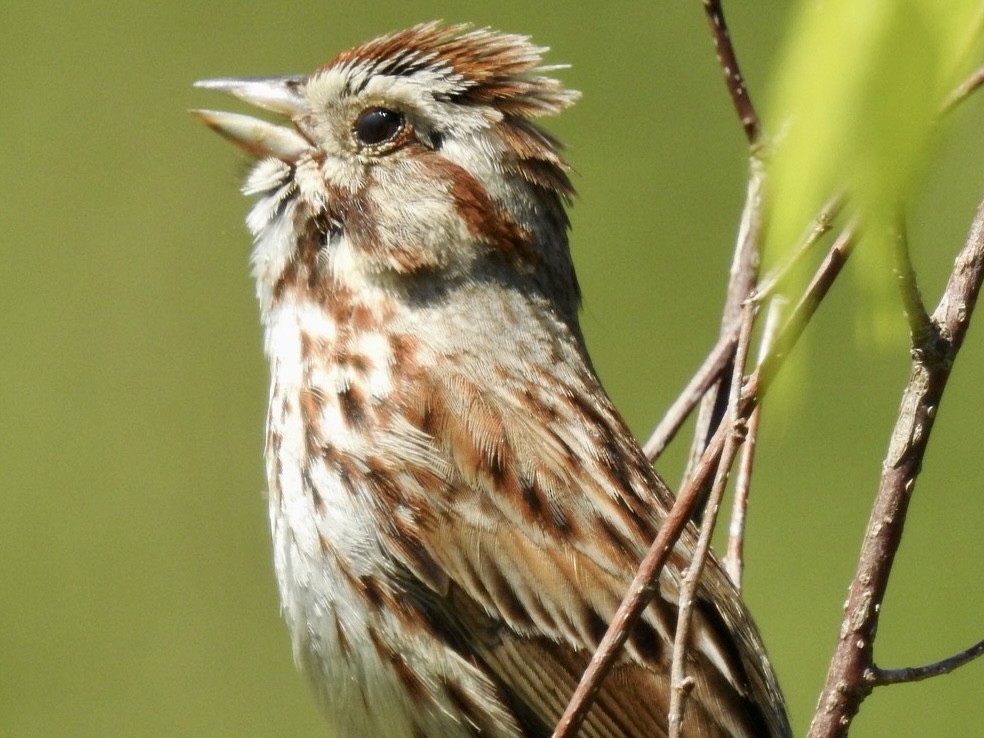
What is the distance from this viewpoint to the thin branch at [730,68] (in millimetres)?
2184

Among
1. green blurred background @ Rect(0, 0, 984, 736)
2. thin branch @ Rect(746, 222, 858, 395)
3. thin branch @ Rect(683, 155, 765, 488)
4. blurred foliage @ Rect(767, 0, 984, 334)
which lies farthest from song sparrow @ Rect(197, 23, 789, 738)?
green blurred background @ Rect(0, 0, 984, 736)

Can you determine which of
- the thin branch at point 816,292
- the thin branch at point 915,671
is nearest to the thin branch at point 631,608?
the thin branch at point 816,292

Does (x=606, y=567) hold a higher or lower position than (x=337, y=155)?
lower

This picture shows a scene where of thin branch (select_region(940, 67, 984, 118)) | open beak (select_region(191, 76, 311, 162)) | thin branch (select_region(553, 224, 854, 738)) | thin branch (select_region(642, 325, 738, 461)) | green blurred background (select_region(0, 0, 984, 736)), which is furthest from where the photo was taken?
green blurred background (select_region(0, 0, 984, 736))

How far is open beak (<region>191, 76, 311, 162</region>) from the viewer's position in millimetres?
2719

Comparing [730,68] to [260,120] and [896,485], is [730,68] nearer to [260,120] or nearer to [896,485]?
[896,485]

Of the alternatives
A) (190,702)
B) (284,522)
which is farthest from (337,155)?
(190,702)

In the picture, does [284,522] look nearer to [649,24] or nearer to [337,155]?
[337,155]

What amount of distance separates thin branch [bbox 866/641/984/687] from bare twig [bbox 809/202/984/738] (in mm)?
12

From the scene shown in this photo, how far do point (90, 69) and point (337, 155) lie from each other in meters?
4.52

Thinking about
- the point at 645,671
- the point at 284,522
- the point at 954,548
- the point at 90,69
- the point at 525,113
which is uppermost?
the point at 90,69

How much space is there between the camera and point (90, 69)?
6.89m

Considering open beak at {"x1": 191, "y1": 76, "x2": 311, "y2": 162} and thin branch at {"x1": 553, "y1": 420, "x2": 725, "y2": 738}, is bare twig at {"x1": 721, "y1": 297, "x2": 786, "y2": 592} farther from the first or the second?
open beak at {"x1": 191, "y1": 76, "x2": 311, "y2": 162}

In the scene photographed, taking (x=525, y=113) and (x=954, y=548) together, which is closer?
(x=525, y=113)
